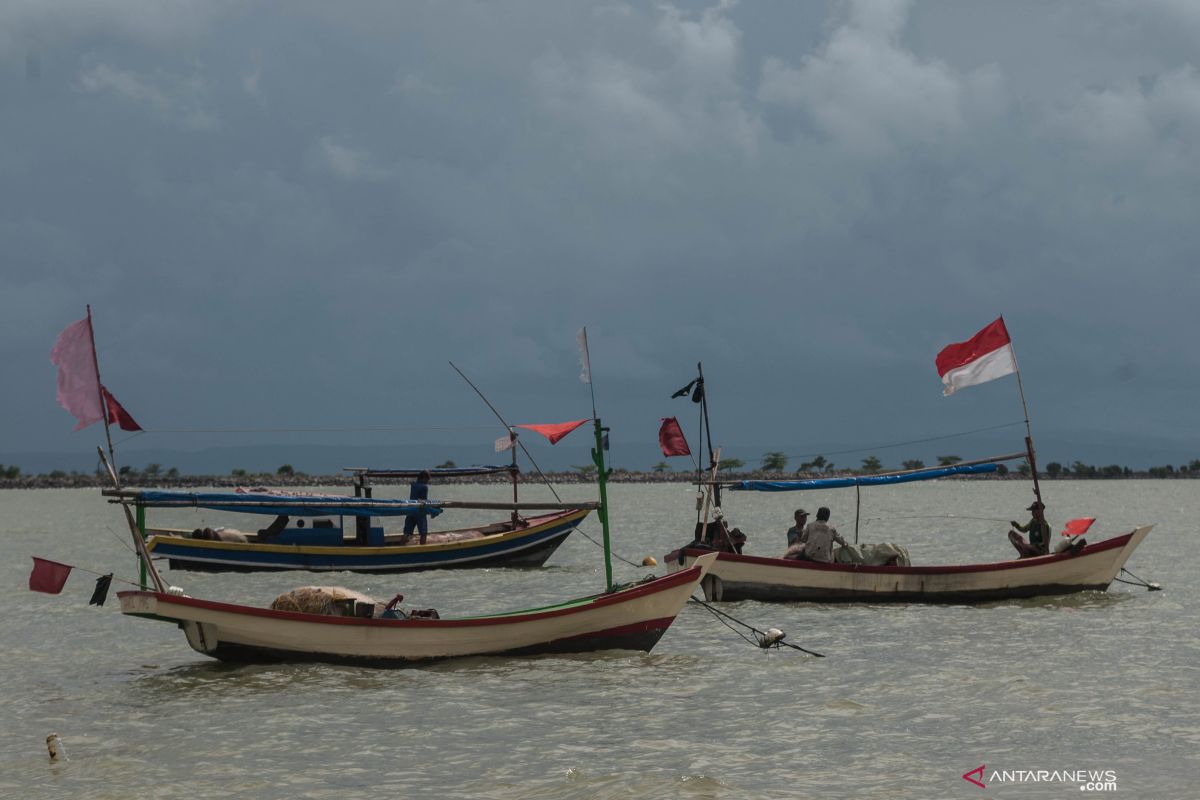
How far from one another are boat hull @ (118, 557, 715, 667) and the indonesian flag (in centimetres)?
1016

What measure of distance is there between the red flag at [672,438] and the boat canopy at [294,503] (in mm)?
4832

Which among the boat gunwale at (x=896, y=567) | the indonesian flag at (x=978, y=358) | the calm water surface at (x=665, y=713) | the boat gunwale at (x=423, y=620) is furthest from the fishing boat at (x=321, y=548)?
the boat gunwale at (x=423, y=620)

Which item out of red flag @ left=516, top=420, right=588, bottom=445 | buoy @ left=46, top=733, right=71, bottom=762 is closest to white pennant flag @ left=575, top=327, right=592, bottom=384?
red flag @ left=516, top=420, right=588, bottom=445

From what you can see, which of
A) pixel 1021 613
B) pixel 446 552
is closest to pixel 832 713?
pixel 1021 613

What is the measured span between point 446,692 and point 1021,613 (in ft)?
42.9

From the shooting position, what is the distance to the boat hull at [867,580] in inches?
Answer: 1009

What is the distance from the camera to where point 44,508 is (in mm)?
102125

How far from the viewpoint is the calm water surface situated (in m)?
13.3

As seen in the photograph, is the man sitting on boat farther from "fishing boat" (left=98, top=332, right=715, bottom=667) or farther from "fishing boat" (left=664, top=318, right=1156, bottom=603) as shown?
"fishing boat" (left=98, top=332, right=715, bottom=667)

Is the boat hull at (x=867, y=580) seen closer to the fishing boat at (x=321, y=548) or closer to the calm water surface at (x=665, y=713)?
the calm water surface at (x=665, y=713)

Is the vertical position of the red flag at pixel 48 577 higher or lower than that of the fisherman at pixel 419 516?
lower

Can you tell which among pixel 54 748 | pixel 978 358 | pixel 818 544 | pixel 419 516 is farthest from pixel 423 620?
pixel 419 516

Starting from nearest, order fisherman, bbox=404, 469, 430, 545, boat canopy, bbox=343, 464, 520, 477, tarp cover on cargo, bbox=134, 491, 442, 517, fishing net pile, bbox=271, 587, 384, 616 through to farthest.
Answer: fishing net pile, bbox=271, 587, 384, 616 → tarp cover on cargo, bbox=134, 491, 442, 517 → fisherman, bbox=404, 469, 430, 545 → boat canopy, bbox=343, 464, 520, 477

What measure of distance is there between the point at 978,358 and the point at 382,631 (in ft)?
48.1
